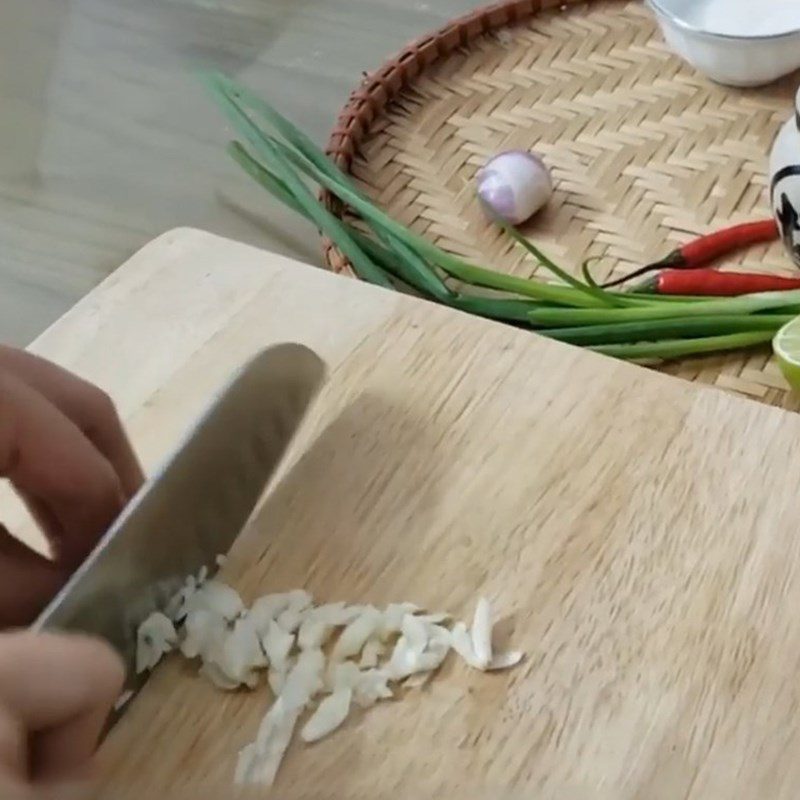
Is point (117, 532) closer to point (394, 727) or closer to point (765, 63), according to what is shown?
point (394, 727)

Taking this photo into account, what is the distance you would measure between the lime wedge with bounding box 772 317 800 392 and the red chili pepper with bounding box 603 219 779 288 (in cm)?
16

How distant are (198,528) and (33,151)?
827 mm

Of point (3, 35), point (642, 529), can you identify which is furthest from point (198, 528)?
point (3, 35)

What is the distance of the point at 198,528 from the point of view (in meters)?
0.74

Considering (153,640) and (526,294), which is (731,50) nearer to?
(526,294)

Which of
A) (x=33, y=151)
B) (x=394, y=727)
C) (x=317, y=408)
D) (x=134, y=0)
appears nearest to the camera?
(x=394, y=727)

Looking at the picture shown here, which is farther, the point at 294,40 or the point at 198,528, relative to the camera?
the point at 294,40

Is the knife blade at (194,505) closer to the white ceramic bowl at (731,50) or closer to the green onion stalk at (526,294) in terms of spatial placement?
the green onion stalk at (526,294)

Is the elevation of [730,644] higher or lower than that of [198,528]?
lower

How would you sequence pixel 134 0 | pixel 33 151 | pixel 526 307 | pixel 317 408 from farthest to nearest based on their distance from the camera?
pixel 134 0 < pixel 33 151 < pixel 526 307 < pixel 317 408

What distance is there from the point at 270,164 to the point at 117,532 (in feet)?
1.97

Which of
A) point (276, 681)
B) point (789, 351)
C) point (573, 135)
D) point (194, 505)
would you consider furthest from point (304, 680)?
point (573, 135)

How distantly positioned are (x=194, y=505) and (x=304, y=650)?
0.11 meters

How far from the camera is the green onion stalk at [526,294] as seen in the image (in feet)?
3.19
